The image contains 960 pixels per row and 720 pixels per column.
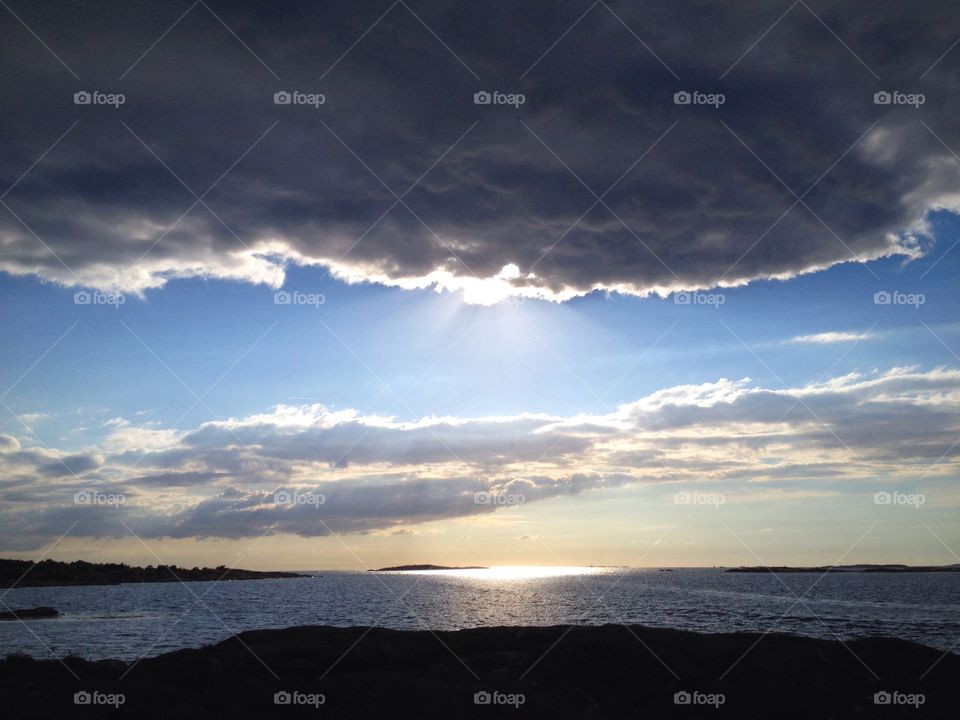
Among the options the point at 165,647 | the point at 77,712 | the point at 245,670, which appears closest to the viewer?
the point at 77,712

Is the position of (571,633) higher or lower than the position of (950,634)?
higher

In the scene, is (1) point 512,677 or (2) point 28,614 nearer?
(1) point 512,677

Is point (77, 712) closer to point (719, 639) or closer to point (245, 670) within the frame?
point (245, 670)

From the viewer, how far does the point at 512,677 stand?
2166cm

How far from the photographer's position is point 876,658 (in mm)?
22812

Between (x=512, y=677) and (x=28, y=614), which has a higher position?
(x=512, y=677)

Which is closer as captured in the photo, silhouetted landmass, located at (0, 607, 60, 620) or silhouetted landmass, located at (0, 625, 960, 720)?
silhouetted landmass, located at (0, 625, 960, 720)

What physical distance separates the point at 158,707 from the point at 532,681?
36.8 ft

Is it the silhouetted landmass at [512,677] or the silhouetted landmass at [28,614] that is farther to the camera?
the silhouetted landmass at [28,614]

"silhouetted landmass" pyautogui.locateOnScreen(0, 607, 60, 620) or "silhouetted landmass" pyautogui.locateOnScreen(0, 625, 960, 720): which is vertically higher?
"silhouetted landmass" pyautogui.locateOnScreen(0, 625, 960, 720)

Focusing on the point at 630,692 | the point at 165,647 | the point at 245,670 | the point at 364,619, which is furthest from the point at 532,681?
the point at 364,619

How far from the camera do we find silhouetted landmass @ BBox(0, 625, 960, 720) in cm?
1839

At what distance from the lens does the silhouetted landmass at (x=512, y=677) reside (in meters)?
18.4

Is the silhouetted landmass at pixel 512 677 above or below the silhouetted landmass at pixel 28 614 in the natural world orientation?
above
